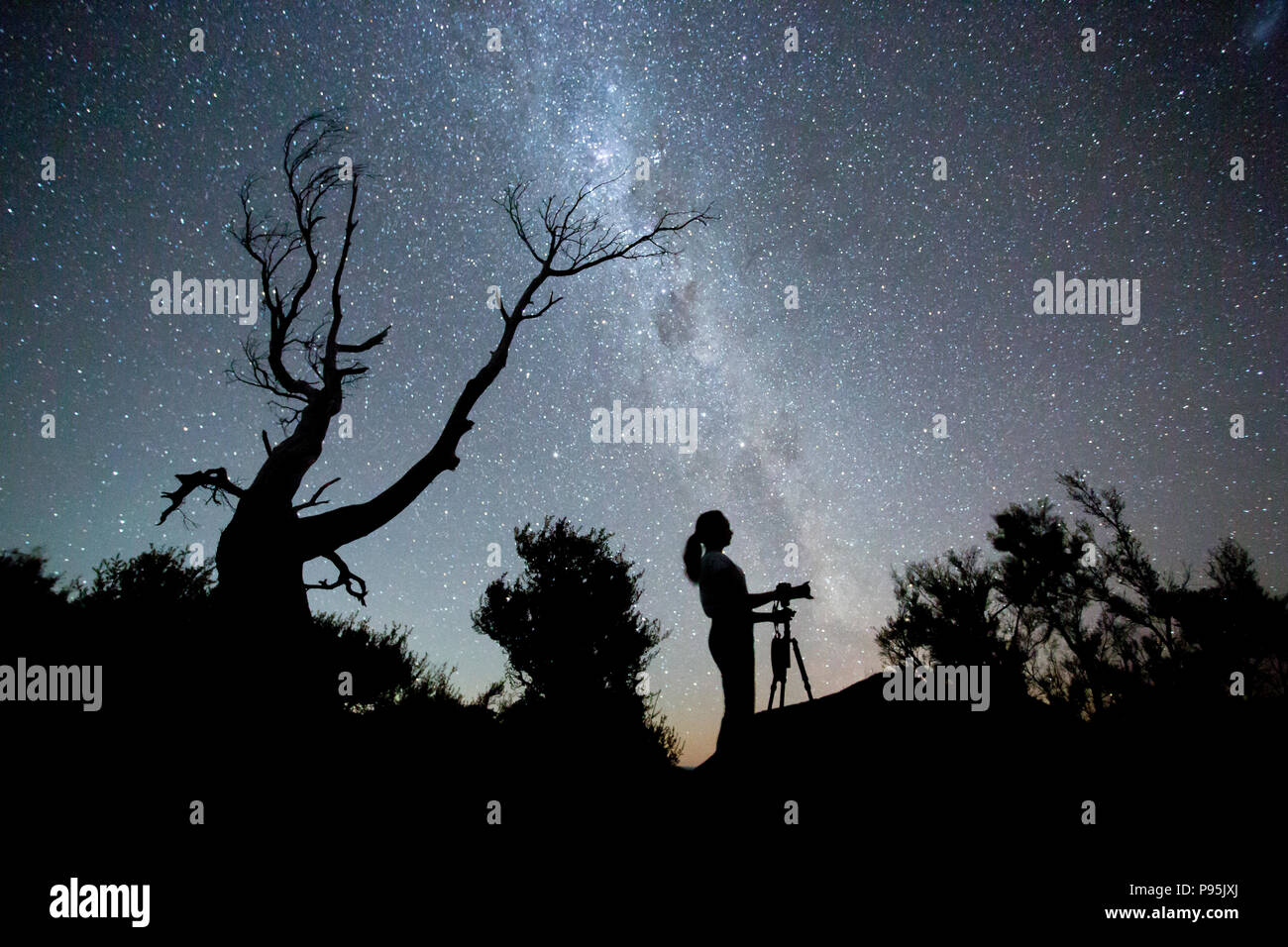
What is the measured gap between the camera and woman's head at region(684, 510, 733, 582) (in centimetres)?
513

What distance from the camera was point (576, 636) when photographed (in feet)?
68.4

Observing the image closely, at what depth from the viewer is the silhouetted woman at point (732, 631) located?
4.62m

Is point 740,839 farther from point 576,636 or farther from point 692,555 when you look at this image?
point 576,636

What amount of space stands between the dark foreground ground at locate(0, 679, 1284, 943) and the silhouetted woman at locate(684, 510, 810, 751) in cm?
35

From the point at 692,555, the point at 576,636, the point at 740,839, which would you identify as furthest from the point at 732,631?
the point at 576,636

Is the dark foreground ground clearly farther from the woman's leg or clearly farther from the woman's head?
the woman's head

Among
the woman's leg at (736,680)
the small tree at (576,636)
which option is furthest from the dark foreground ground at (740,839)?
the small tree at (576,636)

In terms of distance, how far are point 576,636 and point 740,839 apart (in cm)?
1757
